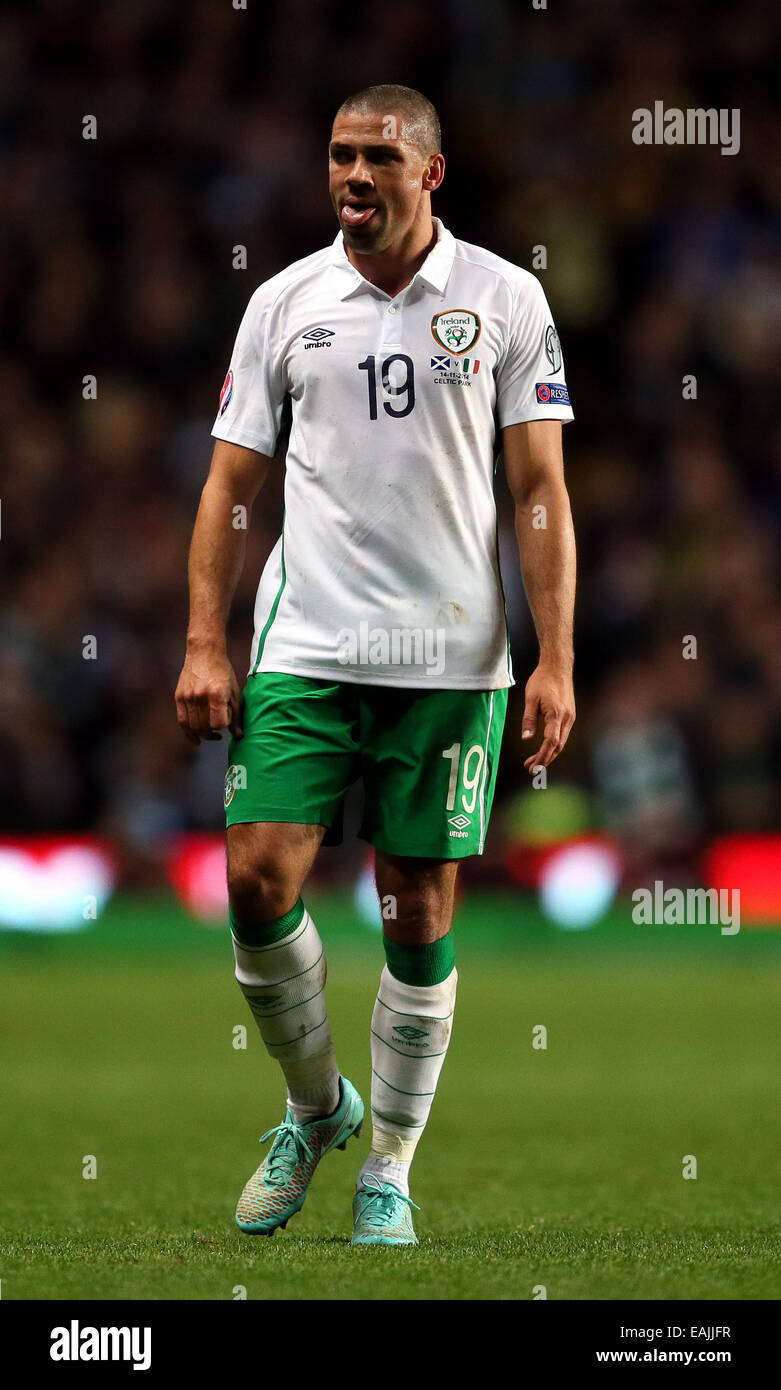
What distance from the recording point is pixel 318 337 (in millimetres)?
4344

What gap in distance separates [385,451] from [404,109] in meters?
0.72

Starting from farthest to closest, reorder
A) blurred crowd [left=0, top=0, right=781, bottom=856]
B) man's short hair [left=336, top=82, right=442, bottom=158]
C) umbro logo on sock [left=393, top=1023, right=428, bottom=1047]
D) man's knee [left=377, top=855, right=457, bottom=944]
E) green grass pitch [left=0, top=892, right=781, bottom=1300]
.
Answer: blurred crowd [left=0, top=0, right=781, bottom=856] → umbro logo on sock [left=393, top=1023, right=428, bottom=1047] → man's knee [left=377, top=855, right=457, bottom=944] → man's short hair [left=336, top=82, right=442, bottom=158] → green grass pitch [left=0, top=892, right=781, bottom=1300]

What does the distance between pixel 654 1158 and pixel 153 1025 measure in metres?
3.29

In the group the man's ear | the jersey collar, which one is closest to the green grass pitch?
the jersey collar

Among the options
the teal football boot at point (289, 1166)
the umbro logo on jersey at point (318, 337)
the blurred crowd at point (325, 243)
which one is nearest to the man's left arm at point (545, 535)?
the umbro logo on jersey at point (318, 337)

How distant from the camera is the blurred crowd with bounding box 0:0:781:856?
12164 mm

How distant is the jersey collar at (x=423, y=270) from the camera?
14.4 ft

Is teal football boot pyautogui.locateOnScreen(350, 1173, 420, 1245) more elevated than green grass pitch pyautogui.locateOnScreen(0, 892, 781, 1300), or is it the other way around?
teal football boot pyautogui.locateOnScreen(350, 1173, 420, 1245)

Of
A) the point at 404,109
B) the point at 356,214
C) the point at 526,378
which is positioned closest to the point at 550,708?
the point at 526,378

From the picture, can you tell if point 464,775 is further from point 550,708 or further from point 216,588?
point 216,588

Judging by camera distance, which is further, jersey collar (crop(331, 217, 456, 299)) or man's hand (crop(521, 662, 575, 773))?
jersey collar (crop(331, 217, 456, 299))

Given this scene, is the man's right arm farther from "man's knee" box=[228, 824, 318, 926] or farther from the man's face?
the man's face

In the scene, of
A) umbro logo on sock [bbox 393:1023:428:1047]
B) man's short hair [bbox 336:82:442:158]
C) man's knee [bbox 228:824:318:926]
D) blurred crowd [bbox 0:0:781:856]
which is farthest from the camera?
blurred crowd [bbox 0:0:781:856]

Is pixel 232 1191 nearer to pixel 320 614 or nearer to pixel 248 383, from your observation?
pixel 320 614
